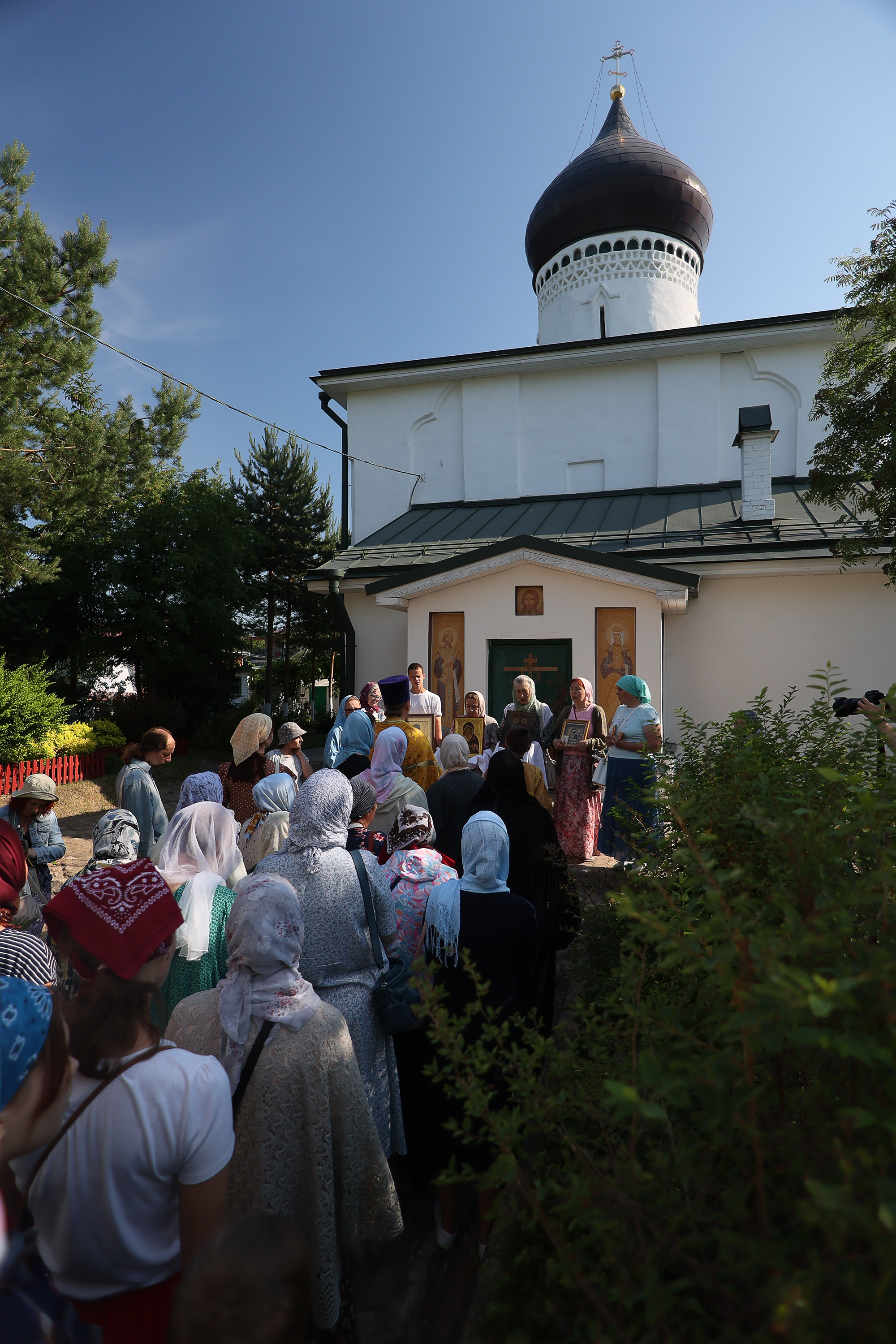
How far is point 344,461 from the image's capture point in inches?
719

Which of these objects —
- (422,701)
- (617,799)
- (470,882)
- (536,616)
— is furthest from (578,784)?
(470,882)

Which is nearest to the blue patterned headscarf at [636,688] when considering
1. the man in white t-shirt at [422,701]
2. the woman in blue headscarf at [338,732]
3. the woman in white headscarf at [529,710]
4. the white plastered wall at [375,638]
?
the woman in white headscarf at [529,710]

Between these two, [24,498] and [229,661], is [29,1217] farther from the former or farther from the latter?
[229,661]

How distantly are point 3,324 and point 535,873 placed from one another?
1864 cm

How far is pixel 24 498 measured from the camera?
53.7 ft

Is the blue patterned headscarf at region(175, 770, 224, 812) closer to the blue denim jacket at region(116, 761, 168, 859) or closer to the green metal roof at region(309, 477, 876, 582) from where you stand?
the blue denim jacket at region(116, 761, 168, 859)

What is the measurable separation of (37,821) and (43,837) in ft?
0.41

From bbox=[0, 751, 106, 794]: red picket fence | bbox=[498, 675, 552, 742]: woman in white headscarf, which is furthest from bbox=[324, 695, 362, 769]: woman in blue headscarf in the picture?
bbox=[0, 751, 106, 794]: red picket fence

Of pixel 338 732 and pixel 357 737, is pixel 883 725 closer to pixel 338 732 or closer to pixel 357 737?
pixel 357 737

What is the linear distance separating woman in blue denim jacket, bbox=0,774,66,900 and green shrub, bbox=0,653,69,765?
9.22m

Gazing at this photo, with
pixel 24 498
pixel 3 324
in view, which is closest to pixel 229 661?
pixel 24 498

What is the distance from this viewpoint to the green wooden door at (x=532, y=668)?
1095 centimetres

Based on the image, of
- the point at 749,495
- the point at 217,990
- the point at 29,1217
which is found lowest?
the point at 29,1217

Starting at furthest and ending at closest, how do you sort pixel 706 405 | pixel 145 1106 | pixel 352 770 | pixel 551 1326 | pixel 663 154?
pixel 663 154, pixel 706 405, pixel 352 770, pixel 145 1106, pixel 551 1326
